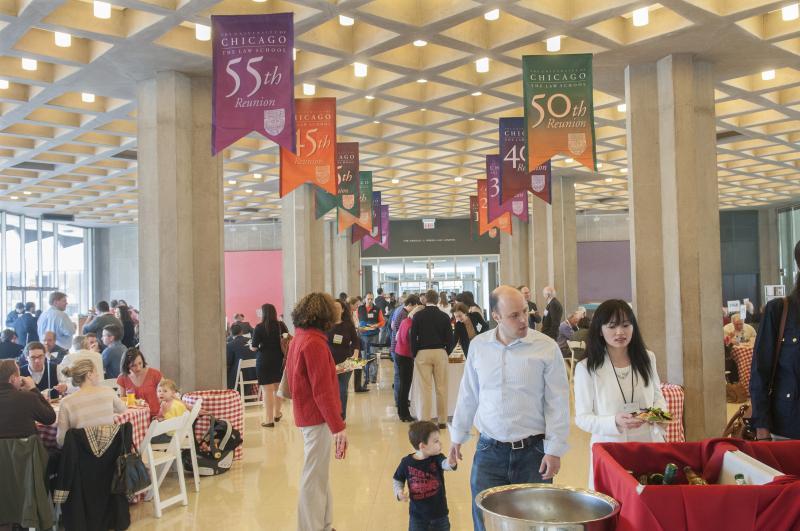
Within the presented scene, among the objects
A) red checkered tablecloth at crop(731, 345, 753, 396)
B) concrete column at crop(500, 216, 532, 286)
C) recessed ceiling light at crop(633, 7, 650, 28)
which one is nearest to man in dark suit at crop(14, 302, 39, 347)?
recessed ceiling light at crop(633, 7, 650, 28)

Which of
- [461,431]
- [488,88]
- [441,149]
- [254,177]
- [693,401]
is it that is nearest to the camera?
[461,431]

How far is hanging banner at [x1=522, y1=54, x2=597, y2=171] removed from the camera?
7980 millimetres

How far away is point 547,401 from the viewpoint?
3271 mm

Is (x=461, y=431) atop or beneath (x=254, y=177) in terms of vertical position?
beneath

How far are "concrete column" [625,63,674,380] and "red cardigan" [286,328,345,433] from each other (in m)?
5.37

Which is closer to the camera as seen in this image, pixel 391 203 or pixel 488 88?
pixel 488 88

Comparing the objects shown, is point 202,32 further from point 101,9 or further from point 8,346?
point 8,346

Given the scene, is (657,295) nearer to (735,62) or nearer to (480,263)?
(735,62)

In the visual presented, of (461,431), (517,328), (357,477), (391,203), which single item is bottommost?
(357,477)

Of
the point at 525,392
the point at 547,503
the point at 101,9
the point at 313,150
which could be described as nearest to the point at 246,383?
the point at 313,150

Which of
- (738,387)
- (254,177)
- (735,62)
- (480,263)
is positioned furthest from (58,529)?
(480,263)

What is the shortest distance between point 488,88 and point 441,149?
5.06 meters

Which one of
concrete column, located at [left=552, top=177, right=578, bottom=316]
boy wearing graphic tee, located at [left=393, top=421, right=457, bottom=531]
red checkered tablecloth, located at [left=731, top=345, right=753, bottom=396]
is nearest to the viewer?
boy wearing graphic tee, located at [left=393, top=421, right=457, bottom=531]

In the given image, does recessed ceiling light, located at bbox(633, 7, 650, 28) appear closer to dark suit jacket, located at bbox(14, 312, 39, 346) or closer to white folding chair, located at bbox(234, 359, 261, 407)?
white folding chair, located at bbox(234, 359, 261, 407)
